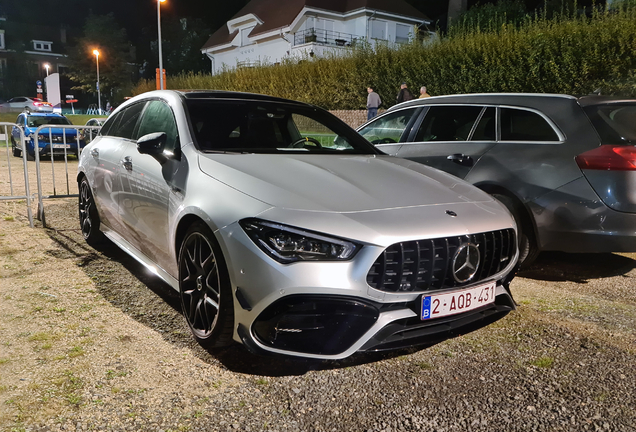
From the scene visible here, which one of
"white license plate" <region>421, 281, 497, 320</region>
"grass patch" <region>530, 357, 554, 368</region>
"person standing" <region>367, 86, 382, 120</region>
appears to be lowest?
"grass patch" <region>530, 357, 554, 368</region>

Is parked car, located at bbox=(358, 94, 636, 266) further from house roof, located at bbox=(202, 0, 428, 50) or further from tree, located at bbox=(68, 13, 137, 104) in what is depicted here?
tree, located at bbox=(68, 13, 137, 104)

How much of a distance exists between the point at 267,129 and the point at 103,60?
2399 inches

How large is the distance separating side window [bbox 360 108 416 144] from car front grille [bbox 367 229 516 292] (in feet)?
10.7

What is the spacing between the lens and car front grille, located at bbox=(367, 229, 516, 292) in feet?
8.26

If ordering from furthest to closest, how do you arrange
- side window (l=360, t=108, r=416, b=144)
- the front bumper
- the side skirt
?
side window (l=360, t=108, r=416, b=144)
the side skirt
the front bumper

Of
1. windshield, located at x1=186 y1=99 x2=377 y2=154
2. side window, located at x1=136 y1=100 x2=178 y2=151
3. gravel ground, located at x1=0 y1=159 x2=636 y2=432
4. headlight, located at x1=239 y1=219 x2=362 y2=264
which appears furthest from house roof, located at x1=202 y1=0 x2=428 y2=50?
headlight, located at x1=239 y1=219 x2=362 y2=264

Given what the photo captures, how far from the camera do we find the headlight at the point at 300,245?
249 centimetres

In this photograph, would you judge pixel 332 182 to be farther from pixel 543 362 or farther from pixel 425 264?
pixel 543 362

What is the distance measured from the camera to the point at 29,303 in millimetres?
3904

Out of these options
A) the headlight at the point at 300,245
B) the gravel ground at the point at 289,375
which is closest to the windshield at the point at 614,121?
the gravel ground at the point at 289,375

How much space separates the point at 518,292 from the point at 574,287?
585 millimetres

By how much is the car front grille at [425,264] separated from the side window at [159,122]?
1.82 meters

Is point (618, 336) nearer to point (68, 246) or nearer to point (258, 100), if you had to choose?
point (258, 100)

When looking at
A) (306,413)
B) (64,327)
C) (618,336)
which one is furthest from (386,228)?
(64,327)
